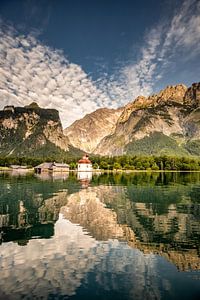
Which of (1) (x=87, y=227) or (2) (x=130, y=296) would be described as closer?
(2) (x=130, y=296)

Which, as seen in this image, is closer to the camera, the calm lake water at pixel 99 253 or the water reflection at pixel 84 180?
the calm lake water at pixel 99 253

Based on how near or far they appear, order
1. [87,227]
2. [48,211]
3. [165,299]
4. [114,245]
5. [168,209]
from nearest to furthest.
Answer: [165,299] → [114,245] → [87,227] → [48,211] → [168,209]

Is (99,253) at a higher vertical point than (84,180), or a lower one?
lower

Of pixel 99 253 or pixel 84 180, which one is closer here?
pixel 99 253

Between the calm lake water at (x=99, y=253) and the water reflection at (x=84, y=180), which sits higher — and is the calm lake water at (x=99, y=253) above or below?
below

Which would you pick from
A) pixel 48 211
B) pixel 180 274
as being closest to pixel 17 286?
pixel 180 274

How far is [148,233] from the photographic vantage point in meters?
29.0

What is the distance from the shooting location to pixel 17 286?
16625 mm

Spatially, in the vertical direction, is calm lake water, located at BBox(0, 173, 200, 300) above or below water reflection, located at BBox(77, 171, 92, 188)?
below

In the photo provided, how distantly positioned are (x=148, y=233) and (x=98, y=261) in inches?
368

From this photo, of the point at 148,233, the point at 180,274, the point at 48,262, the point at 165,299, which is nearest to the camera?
the point at 165,299

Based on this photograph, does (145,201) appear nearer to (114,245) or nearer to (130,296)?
(114,245)

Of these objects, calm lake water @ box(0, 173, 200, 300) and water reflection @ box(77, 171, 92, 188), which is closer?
calm lake water @ box(0, 173, 200, 300)

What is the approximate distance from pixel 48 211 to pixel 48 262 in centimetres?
1902
